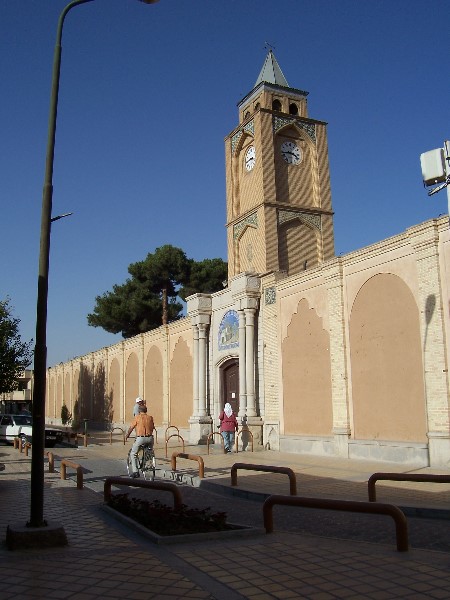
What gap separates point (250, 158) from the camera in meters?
29.4

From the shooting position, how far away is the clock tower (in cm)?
2739

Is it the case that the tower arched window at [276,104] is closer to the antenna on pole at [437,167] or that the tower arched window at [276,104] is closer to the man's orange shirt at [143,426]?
the man's orange shirt at [143,426]

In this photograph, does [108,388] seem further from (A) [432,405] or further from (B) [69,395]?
(A) [432,405]

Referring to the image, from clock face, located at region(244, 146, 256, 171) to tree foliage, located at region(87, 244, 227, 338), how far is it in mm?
18686

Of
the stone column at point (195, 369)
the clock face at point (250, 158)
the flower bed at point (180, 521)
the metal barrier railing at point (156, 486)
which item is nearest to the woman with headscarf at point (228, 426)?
the stone column at point (195, 369)

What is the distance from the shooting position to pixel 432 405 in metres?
14.1

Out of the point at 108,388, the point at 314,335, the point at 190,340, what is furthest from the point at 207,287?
the point at 314,335

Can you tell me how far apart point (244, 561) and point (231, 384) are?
17854 millimetres

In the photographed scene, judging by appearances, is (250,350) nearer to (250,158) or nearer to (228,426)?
(228,426)

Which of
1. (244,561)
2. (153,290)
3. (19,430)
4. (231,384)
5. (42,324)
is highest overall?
(153,290)

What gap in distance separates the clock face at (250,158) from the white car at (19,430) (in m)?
14.9

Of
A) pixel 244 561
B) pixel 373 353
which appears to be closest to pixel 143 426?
pixel 373 353

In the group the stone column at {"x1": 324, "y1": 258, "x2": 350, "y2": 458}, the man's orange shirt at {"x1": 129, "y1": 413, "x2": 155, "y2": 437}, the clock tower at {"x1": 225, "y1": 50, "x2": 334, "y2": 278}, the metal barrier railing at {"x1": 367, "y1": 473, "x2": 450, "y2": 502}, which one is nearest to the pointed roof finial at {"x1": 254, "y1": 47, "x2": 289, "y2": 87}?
the clock tower at {"x1": 225, "y1": 50, "x2": 334, "y2": 278}

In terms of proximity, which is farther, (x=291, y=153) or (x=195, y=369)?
(x=291, y=153)
